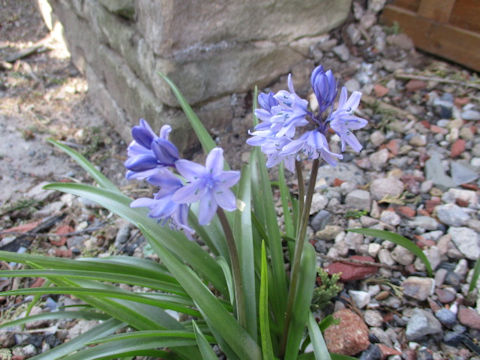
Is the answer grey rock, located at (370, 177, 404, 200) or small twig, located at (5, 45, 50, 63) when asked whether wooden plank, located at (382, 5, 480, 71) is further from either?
small twig, located at (5, 45, 50, 63)

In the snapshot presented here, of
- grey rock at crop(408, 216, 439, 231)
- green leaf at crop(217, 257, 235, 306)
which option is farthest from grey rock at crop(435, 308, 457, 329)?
green leaf at crop(217, 257, 235, 306)

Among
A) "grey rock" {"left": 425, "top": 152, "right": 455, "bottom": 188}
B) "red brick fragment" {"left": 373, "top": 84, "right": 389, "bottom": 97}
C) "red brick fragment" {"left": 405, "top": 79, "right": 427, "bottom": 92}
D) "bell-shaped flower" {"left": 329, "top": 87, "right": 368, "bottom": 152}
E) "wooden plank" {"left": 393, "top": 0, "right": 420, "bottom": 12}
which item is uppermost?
"wooden plank" {"left": 393, "top": 0, "right": 420, "bottom": 12}

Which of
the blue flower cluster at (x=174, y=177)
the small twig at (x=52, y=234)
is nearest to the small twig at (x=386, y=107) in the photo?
the small twig at (x=52, y=234)

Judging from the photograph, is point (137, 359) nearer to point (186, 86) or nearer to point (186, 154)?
point (186, 154)

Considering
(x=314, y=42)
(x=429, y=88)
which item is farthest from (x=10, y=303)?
(x=429, y=88)

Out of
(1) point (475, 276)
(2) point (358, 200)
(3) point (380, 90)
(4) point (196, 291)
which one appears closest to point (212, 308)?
(4) point (196, 291)

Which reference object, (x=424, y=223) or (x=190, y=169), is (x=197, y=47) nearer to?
(x=424, y=223)
